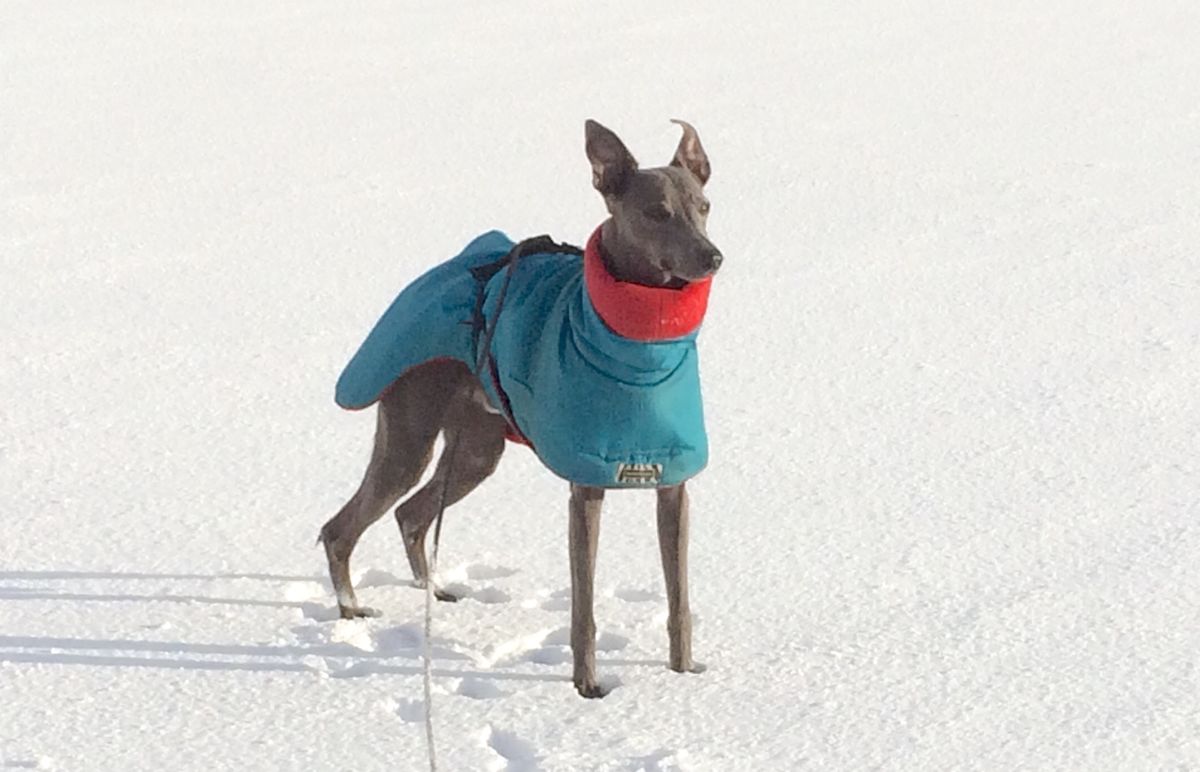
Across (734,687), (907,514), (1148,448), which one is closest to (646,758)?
(734,687)

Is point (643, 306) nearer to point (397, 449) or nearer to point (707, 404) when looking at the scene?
point (397, 449)

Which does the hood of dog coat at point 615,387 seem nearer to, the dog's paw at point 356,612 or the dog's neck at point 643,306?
the dog's neck at point 643,306

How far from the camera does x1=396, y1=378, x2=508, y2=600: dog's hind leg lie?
4.49 metres

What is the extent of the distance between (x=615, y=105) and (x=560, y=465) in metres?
6.76

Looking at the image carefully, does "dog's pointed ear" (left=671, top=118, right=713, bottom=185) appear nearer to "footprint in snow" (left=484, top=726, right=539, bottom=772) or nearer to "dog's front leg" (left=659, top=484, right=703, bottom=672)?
"dog's front leg" (left=659, top=484, right=703, bottom=672)

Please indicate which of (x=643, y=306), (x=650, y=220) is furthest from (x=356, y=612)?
(x=650, y=220)

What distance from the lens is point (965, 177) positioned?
900 centimetres

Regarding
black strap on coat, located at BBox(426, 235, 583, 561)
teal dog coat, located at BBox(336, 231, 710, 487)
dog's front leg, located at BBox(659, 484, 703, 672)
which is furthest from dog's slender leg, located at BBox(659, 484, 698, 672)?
black strap on coat, located at BBox(426, 235, 583, 561)

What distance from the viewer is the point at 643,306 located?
3.81 meters

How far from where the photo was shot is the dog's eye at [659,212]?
379cm

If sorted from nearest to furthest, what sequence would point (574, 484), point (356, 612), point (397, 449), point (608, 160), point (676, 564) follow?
1. point (608, 160)
2. point (574, 484)
3. point (676, 564)
4. point (397, 449)
5. point (356, 612)

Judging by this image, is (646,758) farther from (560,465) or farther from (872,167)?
(872,167)

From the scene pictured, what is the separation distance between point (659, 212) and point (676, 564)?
2.85ft

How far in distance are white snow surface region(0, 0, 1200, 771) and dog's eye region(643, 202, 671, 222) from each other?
1.12 metres
